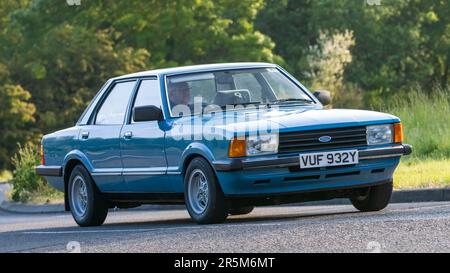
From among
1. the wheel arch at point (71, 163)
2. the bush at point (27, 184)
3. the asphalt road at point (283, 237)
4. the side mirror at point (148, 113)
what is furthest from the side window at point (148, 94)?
the bush at point (27, 184)

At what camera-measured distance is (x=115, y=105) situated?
14453 mm

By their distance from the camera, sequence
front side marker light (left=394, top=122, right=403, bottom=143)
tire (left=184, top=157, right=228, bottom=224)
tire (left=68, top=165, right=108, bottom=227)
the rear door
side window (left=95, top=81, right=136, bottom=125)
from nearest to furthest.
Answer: tire (left=184, top=157, right=228, bottom=224) → front side marker light (left=394, top=122, right=403, bottom=143) → the rear door → side window (left=95, top=81, right=136, bottom=125) → tire (left=68, top=165, right=108, bottom=227)

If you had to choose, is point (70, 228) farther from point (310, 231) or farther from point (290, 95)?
point (310, 231)

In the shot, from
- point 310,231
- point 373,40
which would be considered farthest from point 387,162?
point 373,40

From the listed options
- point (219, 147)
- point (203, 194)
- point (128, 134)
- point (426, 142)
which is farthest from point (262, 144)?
point (426, 142)

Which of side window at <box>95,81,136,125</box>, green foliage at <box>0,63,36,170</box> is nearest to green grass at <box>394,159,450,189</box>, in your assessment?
side window at <box>95,81,136,125</box>

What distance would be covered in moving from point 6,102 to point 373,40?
22265 millimetres

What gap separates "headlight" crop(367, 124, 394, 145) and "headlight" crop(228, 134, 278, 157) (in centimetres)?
101

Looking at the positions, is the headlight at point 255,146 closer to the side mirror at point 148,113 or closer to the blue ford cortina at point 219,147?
the blue ford cortina at point 219,147

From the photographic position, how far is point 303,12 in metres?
70.4

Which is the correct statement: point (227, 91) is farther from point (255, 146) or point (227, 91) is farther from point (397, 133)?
point (397, 133)

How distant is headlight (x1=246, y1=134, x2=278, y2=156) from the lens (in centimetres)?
1190

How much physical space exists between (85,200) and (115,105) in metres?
1.14

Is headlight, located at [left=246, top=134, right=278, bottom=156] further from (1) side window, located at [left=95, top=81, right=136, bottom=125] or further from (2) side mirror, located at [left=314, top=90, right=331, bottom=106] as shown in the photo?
(1) side window, located at [left=95, top=81, right=136, bottom=125]
